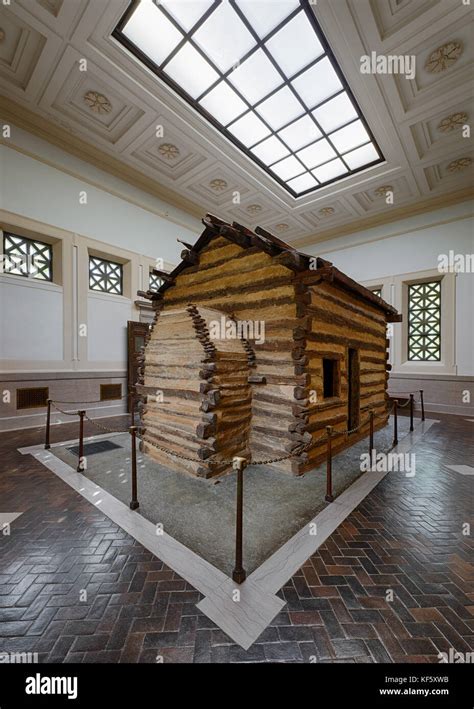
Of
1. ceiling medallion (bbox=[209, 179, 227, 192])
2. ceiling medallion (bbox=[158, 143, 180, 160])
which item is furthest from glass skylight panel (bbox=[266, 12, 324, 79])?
ceiling medallion (bbox=[209, 179, 227, 192])

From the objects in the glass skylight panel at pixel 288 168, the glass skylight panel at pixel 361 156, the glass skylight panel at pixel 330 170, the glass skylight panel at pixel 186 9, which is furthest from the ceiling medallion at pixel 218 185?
the glass skylight panel at pixel 186 9

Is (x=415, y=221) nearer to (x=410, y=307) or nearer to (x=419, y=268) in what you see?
(x=419, y=268)

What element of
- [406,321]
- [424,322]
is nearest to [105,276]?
[406,321]

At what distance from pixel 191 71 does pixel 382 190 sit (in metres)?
8.61

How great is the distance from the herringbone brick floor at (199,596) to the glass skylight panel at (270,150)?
11.3 metres

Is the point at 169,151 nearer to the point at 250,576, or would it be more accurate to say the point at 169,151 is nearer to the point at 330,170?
the point at 330,170

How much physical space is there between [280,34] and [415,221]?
31.2ft

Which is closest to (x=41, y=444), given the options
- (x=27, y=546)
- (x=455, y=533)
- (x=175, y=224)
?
(x=27, y=546)

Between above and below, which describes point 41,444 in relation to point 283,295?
below

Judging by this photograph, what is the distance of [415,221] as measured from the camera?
12648mm

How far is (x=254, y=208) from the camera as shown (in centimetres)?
1320

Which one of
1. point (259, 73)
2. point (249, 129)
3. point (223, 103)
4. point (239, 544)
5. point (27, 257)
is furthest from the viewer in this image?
point (249, 129)

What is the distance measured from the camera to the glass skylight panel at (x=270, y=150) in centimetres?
976

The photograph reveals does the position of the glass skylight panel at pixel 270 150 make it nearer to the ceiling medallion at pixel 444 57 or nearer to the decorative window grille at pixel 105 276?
the ceiling medallion at pixel 444 57
